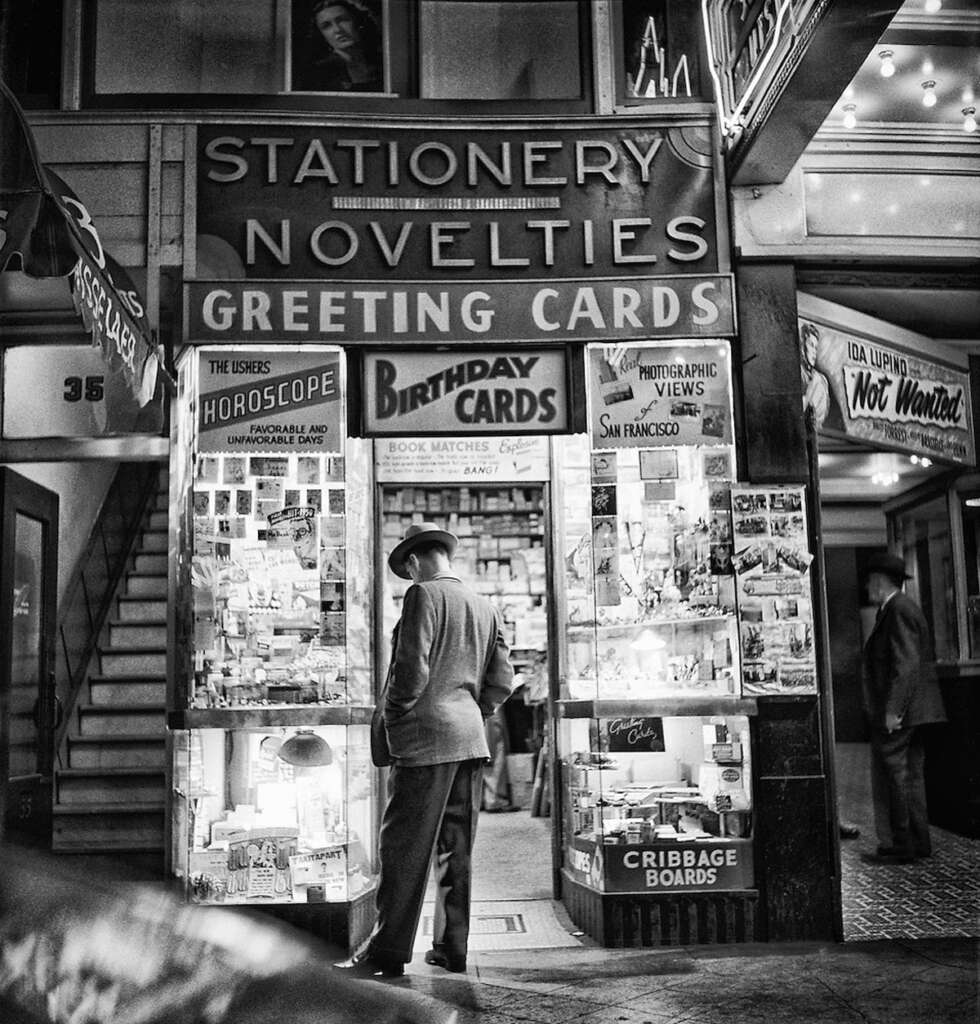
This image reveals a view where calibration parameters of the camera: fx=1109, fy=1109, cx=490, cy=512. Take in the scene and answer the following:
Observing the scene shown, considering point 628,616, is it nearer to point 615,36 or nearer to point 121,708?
point 615,36

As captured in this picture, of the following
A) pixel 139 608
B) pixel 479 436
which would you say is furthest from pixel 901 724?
pixel 139 608

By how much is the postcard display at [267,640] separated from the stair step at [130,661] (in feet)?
11.4

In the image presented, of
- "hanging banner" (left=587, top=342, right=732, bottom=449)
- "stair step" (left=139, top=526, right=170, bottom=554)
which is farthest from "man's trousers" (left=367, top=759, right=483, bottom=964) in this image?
"stair step" (left=139, top=526, right=170, bottom=554)

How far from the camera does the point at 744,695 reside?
593 centimetres

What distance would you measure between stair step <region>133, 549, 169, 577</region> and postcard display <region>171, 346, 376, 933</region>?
424cm

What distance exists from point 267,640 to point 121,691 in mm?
3545

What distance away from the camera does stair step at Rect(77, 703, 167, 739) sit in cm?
874

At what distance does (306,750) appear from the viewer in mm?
5918

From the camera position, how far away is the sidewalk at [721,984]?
4.46m

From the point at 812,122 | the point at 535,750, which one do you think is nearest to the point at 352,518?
the point at 812,122

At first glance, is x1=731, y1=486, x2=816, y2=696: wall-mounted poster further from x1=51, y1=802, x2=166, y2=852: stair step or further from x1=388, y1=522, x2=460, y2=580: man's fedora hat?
x1=51, y1=802, x2=166, y2=852: stair step

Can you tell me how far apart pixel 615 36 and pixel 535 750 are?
6497 millimetres

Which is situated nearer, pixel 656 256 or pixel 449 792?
pixel 449 792

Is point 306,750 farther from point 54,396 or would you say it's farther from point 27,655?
point 54,396
